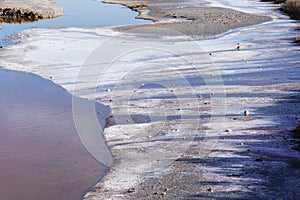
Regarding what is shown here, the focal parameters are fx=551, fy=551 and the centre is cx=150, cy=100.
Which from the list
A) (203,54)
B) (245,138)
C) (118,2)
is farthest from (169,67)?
(118,2)

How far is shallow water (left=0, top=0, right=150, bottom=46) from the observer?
38.2 metres

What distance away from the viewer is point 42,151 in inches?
558

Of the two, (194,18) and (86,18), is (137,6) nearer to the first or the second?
(86,18)

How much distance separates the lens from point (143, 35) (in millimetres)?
32531

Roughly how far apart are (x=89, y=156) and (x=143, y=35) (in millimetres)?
19430

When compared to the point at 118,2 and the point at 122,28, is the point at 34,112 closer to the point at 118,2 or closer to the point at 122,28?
the point at 122,28

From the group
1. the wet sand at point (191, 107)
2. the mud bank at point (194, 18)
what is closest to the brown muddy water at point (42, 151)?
the wet sand at point (191, 107)

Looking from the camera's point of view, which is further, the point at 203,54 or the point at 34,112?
the point at 203,54

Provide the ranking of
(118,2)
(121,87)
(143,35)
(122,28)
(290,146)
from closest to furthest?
(290,146) < (121,87) < (143,35) < (122,28) < (118,2)

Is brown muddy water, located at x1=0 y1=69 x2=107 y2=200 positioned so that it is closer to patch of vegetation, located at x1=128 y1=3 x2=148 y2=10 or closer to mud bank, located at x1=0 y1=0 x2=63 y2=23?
mud bank, located at x1=0 y1=0 x2=63 y2=23

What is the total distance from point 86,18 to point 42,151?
94.9 feet

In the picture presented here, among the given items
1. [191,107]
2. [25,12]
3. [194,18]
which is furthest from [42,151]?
[25,12]

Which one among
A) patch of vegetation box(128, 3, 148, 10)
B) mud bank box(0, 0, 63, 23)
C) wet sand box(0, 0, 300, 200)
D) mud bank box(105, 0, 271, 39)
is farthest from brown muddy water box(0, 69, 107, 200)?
patch of vegetation box(128, 3, 148, 10)

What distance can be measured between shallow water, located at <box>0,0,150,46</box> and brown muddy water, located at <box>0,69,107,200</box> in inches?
521
